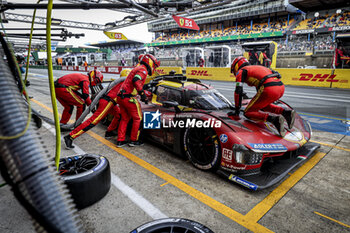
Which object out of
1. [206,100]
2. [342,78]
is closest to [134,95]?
[206,100]

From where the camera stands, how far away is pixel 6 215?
241 centimetres

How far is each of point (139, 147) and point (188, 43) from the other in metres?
45.5

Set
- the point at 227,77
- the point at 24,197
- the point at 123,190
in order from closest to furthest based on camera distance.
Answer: the point at 24,197 → the point at 123,190 → the point at 227,77

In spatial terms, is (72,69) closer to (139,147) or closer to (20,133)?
(139,147)

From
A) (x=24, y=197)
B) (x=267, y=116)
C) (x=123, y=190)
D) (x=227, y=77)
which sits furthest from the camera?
(x=227, y=77)

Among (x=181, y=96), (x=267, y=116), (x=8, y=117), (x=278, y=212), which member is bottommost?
(x=278, y=212)

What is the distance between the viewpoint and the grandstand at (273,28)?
25453 millimetres

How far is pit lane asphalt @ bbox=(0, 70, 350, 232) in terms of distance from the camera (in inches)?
88.8

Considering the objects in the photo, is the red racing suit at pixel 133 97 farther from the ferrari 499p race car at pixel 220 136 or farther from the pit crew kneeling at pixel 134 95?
the ferrari 499p race car at pixel 220 136

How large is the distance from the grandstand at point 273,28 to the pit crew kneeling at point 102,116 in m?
16.9

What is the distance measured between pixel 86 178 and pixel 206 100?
2388mm

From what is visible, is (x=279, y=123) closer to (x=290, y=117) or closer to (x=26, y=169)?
(x=290, y=117)

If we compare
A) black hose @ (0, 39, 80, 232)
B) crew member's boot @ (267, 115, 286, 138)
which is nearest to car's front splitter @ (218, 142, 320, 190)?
crew member's boot @ (267, 115, 286, 138)

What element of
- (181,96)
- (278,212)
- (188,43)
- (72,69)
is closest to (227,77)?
(181,96)
